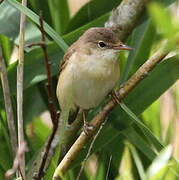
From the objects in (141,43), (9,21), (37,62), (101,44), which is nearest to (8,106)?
(37,62)

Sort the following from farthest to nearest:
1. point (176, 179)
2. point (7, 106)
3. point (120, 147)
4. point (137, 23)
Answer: point (120, 147) < point (137, 23) < point (7, 106) < point (176, 179)

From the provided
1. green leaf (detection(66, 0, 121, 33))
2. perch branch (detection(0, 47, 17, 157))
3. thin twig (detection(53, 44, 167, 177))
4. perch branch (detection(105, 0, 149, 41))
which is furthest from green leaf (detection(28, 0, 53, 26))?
thin twig (detection(53, 44, 167, 177))

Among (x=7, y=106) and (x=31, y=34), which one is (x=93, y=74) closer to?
(x=31, y=34)

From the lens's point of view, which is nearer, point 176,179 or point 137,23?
point 176,179

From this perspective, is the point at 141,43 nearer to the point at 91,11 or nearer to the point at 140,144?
the point at 91,11

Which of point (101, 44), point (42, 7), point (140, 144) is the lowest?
point (140, 144)

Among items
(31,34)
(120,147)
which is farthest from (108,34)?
(120,147)

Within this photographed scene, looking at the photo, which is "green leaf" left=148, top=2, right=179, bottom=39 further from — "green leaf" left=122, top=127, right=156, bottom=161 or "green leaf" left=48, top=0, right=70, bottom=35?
"green leaf" left=48, top=0, right=70, bottom=35
